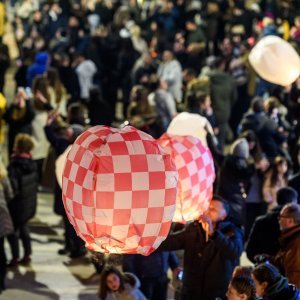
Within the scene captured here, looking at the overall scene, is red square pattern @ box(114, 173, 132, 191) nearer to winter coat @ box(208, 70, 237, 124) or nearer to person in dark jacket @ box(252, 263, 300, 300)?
person in dark jacket @ box(252, 263, 300, 300)

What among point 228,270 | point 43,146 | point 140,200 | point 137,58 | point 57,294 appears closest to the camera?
point 140,200

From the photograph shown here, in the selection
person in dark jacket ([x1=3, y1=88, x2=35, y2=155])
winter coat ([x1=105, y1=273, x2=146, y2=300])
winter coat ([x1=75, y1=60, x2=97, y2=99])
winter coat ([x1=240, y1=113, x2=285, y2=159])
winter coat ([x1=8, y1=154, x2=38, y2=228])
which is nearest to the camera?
winter coat ([x1=105, y1=273, x2=146, y2=300])

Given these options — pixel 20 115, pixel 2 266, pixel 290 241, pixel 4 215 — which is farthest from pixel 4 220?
pixel 20 115

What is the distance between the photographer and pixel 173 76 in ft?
53.3

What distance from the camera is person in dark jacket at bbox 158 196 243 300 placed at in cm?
827

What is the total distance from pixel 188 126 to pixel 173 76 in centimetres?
652

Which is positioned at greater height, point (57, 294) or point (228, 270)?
point (228, 270)

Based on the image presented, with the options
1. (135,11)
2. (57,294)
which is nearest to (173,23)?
(135,11)

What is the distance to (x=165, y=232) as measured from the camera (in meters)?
6.75

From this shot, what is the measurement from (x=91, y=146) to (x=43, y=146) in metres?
6.90

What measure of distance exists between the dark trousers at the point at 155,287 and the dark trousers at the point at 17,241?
2.28 meters

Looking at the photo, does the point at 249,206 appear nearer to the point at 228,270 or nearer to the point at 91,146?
the point at 228,270

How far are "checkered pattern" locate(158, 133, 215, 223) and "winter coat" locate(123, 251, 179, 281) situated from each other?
1151 mm

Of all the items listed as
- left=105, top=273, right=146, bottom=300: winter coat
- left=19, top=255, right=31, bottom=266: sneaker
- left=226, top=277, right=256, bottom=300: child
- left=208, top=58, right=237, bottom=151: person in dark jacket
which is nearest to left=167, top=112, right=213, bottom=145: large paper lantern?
left=105, top=273, right=146, bottom=300: winter coat
